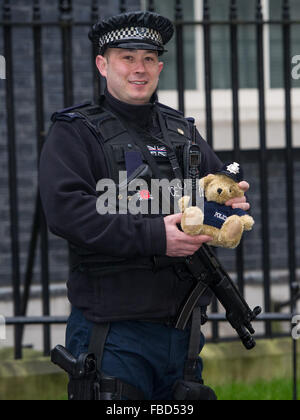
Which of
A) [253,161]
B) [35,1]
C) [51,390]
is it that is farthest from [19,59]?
[51,390]

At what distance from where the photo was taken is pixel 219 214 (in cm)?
283

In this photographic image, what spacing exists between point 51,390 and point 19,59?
307 centimetres

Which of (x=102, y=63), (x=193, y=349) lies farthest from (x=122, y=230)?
(x=102, y=63)

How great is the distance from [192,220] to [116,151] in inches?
17.0

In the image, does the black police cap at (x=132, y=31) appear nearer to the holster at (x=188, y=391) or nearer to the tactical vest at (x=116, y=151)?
the tactical vest at (x=116, y=151)

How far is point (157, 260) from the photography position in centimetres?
293

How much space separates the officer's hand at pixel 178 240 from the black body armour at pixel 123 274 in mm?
145

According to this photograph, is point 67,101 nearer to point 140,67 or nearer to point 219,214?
point 140,67

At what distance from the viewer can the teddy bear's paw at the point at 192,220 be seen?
108 inches

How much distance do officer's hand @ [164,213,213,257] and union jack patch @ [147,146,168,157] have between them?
12.1 inches

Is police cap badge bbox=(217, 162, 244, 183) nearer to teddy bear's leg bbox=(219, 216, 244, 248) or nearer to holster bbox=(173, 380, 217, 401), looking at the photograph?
teddy bear's leg bbox=(219, 216, 244, 248)

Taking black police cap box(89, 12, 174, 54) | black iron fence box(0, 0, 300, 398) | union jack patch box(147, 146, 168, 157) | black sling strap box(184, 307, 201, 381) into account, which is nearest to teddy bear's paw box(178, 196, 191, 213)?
union jack patch box(147, 146, 168, 157)

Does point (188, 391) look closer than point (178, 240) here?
No

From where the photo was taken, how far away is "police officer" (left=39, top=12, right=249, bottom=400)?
2811 millimetres
